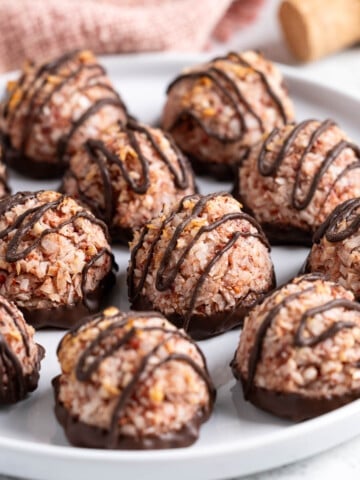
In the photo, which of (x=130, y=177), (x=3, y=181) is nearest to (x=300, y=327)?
(x=130, y=177)

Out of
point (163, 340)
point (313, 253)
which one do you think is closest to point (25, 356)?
point (163, 340)

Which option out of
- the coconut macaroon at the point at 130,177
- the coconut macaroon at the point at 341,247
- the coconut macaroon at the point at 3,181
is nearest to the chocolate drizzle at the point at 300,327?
the coconut macaroon at the point at 341,247

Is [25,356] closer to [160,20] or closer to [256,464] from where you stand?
A: [256,464]

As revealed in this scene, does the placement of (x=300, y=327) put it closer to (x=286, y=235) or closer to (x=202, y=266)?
(x=202, y=266)

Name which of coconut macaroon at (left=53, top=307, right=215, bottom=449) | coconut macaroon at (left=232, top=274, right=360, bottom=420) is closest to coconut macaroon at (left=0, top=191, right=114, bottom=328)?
coconut macaroon at (left=53, top=307, right=215, bottom=449)

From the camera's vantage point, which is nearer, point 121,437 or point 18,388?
point 121,437

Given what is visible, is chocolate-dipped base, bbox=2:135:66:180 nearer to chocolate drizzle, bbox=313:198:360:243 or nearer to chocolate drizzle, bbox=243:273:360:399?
chocolate drizzle, bbox=313:198:360:243
